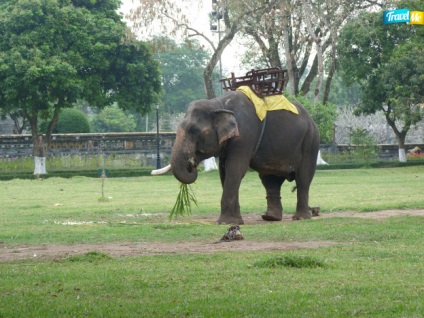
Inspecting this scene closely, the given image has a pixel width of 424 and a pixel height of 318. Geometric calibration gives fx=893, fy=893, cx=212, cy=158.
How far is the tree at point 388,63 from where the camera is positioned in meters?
50.6

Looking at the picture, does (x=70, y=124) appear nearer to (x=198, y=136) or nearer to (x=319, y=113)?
(x=319, y=113)

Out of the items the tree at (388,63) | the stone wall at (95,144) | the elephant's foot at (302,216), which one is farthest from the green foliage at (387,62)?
the elephant's foot at (302,216)

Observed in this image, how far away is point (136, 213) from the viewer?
20.6 metres

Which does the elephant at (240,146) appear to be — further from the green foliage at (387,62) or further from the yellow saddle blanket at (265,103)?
the green foliage at (387,62)

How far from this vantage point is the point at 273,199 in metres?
18.8

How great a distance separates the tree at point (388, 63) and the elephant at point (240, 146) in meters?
Result: 31.9

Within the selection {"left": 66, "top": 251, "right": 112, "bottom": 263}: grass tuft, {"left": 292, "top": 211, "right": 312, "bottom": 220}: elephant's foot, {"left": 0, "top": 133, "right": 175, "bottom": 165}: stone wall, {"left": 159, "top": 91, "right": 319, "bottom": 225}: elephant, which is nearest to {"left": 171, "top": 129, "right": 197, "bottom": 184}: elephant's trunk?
{"left": 159, "top": 91, "right": 319, "bottom": 225}: elephant

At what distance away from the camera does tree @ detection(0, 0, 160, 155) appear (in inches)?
1930

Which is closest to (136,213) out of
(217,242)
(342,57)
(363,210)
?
(363,210)

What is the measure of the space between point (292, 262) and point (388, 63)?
4466 centimetres

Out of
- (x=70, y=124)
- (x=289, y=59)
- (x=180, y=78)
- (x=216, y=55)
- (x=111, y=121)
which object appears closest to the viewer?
(x=216, y=55)

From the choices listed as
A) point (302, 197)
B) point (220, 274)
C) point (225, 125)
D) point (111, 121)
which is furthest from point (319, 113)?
point (111, 121)

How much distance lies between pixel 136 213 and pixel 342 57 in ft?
130

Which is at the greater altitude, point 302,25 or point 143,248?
point 302,25
